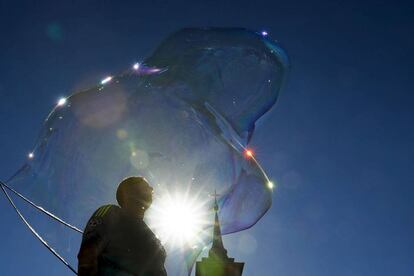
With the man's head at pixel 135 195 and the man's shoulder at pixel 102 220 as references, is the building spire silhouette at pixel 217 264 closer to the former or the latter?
the man's head at pixel 135 195

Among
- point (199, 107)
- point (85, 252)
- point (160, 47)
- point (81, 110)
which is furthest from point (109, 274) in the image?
point (160, 47)

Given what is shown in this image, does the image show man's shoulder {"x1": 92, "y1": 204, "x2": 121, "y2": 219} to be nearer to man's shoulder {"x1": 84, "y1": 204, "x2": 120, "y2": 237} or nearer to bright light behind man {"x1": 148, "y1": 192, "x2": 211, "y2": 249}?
man's shoulder {"x1": 84, "y1": 204, "x2": 120, "y2": 237}

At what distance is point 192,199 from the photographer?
599 centimetres

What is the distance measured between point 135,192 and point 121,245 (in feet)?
1.74

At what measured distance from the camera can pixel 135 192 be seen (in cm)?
313

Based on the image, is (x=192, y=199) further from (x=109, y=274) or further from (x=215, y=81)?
(x=109, y=274)

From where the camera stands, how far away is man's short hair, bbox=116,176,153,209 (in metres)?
3.12

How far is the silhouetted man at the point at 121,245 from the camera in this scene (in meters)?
2.53

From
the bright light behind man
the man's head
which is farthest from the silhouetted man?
the bright light behind man

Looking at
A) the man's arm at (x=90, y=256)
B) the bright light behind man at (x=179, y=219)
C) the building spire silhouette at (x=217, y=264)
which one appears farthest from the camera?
the building spire silhouette at (x=217, y=264)

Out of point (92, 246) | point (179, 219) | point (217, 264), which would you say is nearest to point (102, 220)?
point (92, 246)

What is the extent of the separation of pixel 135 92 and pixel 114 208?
373 centimetres

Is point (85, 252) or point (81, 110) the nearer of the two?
point (85, 252)

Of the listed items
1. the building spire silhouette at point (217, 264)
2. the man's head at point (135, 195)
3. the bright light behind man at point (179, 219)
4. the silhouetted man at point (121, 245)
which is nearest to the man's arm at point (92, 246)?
the silhouetted man at point (121, 245)
